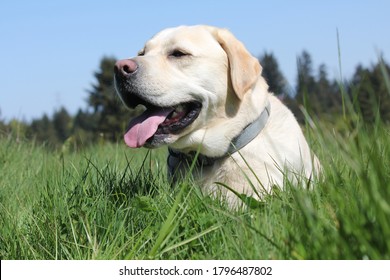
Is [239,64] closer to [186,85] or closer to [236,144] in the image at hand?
[186,85]

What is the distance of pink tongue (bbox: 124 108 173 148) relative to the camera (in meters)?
→ 4.55

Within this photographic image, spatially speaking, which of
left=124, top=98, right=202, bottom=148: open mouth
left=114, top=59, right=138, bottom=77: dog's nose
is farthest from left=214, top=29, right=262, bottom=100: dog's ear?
left=114, top=59, right=138, bottom=77: dog's nose

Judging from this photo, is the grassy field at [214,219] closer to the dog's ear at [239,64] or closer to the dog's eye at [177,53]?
the dog's ear at [239,64]

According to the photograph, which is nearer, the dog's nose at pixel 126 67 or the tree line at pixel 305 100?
the tree line at pixel 305 100

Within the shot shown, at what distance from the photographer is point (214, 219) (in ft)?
10.5

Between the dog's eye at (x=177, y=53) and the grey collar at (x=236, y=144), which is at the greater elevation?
the dog's eye at (x=177, y=53)

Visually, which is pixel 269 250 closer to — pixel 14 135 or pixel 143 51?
pixel 143 51

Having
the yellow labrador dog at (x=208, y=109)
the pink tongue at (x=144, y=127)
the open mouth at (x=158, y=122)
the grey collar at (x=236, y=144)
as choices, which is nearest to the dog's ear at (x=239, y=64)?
the yellow labrador dog at (x=208, y=109)

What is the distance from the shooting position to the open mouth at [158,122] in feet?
15.0

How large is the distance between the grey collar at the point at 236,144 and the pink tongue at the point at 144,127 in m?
0.36

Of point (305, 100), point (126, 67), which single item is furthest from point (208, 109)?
point (305, 100)
